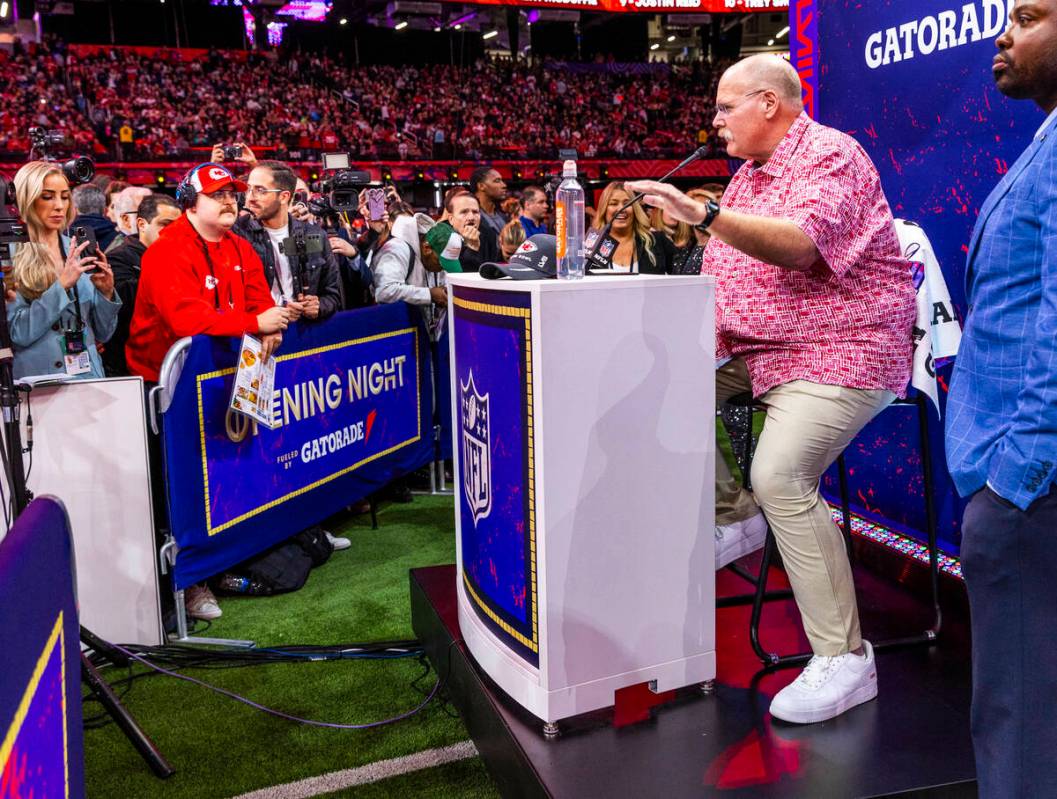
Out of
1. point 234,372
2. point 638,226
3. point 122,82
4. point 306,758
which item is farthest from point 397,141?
point 306,758

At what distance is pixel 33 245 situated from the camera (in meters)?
3.41

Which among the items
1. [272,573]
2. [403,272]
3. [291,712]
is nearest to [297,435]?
[272,573]

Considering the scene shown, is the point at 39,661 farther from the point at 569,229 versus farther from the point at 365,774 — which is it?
the point at 365,774

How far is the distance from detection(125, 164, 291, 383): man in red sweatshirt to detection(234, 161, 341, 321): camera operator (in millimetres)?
541

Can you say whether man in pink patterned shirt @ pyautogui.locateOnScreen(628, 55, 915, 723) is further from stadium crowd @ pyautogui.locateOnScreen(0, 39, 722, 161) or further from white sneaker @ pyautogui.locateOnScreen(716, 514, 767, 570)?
stadium crowd @ pyautogui.locateOnScreen(0, 39, 722, 161)

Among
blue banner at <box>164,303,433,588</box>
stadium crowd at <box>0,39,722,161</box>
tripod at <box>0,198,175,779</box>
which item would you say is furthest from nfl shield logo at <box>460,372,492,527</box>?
stadium crowd at <box>0,39,722,161</box>

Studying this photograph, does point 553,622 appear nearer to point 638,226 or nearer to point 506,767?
point 506,767

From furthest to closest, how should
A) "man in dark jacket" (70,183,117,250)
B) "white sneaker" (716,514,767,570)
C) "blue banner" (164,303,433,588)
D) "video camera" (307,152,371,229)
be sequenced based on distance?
"video camera" (307,152,371,229)
"man in dark jacket" (70,183,117,250)
"blue banner" (164,303,433,588)
"white sneaker" (716,514,767,570)

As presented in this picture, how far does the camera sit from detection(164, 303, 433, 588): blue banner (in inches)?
138

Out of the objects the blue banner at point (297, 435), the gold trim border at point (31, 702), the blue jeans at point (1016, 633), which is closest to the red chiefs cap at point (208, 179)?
the blue banner at point (297, 435)

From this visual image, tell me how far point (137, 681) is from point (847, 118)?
3456 mm

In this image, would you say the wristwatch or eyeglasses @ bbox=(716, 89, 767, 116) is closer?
the wristwatch

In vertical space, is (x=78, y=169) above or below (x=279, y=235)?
above

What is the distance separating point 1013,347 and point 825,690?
42.1 inches
